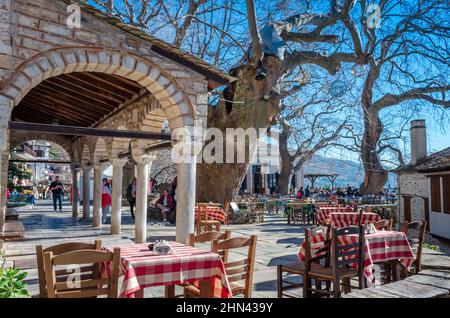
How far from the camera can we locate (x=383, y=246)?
4887 mm

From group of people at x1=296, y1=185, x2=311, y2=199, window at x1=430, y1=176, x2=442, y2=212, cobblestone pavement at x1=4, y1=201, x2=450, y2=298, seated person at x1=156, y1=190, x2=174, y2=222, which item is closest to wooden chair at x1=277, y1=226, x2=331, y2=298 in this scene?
cobblestone pavement at x1=4, y1=201, x2=450, y2=298

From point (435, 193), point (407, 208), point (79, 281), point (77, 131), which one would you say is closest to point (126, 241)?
point (77, 131)

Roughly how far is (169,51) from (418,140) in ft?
43.7

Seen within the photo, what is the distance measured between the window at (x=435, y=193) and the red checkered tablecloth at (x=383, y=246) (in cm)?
925

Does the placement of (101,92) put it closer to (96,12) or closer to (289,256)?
(96,12)

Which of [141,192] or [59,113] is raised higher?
[59,113]

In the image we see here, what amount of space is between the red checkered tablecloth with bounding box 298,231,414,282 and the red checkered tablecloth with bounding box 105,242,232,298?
1571 mm

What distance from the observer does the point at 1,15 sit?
5.00 metres

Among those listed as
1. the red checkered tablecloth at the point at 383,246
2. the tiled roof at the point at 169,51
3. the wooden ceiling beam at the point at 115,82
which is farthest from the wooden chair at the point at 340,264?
the wooden ceiling beam at the point at 115,82

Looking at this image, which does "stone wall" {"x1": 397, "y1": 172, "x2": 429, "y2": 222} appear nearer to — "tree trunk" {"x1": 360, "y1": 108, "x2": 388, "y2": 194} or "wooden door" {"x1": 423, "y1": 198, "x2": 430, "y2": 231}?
"wooden door" {"x1": 423, "y1": 198, "x2": 430, "y2": 231}

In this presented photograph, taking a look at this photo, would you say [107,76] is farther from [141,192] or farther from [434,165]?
[434,165]

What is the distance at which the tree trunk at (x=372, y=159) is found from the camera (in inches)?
631

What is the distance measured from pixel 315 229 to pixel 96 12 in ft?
14.1

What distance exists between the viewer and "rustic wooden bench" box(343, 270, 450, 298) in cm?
278
